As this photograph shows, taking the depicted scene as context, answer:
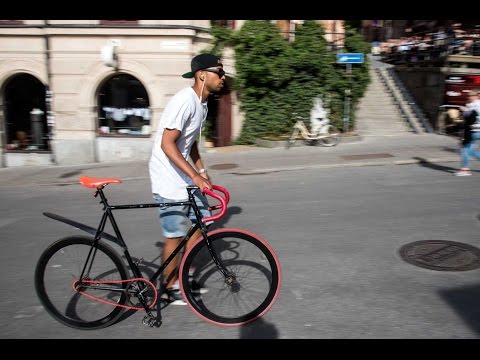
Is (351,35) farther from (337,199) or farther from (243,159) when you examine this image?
(337,199)

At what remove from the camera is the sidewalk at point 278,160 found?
34.3 ft

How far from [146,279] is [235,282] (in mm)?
703

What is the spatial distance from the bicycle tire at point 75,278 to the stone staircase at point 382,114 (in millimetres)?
13741

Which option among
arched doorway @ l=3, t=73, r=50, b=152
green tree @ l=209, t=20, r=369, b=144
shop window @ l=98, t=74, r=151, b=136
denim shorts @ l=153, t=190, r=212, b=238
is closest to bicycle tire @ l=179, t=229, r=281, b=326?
denim shorts @ l=153, t=190, r=212, b=238

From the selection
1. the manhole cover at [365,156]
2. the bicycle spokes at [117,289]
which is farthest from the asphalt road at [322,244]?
the manhole cover at [365,156]

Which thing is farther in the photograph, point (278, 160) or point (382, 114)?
point (382, 114)

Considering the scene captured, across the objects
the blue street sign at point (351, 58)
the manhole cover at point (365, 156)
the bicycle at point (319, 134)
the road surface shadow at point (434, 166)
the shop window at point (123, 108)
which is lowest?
the road surface shadow at point (434, 166)

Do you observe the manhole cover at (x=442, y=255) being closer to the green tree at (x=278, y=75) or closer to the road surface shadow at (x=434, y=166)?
the road surface shadow at (x=434, y=166)

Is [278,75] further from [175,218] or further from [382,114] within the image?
[175,218]

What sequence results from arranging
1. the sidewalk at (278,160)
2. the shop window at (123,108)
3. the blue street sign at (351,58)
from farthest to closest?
the blue street sign at (351,58), the shop window at (123,108), the sidewalk at (278,160)

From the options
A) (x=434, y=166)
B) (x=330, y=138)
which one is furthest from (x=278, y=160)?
(x=434, y=166)

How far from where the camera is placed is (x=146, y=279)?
11.0 ft

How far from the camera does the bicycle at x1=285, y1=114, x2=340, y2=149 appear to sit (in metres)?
13.4

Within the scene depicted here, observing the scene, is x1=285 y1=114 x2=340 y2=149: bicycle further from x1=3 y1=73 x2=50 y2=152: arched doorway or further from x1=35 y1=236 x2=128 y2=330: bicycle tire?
x1=35 y1=236 x2=128 y2=330: bicycle tire
